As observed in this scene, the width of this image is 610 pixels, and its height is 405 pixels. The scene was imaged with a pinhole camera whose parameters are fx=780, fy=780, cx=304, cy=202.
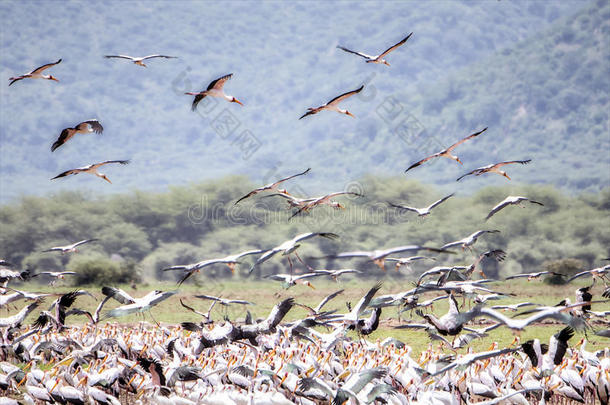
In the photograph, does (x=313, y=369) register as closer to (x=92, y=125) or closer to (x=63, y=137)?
(x=63, y=137)

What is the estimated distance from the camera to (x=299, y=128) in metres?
157

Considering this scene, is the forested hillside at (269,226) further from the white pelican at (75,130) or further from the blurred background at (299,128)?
the white pelican at (75,130)

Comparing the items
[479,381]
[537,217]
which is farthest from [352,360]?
[537,217]

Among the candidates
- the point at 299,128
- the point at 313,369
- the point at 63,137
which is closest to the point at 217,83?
the point at 63,137

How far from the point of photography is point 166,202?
5834cm

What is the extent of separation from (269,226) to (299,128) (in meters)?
99.4

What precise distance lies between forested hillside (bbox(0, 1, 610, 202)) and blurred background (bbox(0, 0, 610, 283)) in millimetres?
453

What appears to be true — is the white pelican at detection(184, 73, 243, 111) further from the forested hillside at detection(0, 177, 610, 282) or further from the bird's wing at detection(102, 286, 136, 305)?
the forested hillside at detection(0, 177, 610, 282)

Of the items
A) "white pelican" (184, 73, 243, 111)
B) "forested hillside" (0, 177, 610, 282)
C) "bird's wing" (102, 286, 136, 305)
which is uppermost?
"white pelican" (184, 73, 243, 111)

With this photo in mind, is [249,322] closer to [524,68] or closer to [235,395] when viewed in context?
[235,395]

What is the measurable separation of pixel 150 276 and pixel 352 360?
131ft

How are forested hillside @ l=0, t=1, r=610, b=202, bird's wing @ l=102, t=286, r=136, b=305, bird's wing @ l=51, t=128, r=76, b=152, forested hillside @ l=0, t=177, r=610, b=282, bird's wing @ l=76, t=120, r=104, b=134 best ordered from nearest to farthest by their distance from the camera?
bird's wing @ l=102, t=286, r=136, b=305 < bird's wing @ l=51, t=128, r=76, b=152 < bird's wing @ l=76, t=120, r=104, b=134 < forested hillside @ l=0, t=177, r=610, b=282 < forested hillside @ l=0, t=1, r=610, b=202

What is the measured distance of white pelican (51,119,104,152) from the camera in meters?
11.7

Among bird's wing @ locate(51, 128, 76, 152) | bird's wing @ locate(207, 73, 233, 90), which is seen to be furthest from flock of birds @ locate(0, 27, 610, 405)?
bird's wing @ locate(207, 73, 233, 90)
